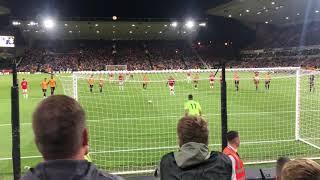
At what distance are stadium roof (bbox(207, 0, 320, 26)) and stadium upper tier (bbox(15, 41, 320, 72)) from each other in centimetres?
519

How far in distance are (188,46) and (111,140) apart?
71.3 meters

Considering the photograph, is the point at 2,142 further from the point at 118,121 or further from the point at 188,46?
the point at 188,46

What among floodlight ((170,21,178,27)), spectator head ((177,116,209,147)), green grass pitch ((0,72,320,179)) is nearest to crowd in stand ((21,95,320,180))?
spectator head ((177,116,209,147))

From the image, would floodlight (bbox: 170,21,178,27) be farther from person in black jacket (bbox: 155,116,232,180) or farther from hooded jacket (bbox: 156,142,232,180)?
hooded jacket (bbox: 156,142,232,180)

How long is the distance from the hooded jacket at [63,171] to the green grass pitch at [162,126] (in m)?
9.29

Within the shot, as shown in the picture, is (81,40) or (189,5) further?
(81,40)

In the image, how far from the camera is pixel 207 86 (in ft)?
121

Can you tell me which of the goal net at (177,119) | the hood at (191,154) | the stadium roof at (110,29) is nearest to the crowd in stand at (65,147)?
the hood at (191,154)

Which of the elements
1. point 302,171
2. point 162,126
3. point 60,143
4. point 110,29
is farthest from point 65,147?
point 110,29

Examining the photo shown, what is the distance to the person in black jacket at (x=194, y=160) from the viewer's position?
3752 mm

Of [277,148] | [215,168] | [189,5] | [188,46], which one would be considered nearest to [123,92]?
[277,148]

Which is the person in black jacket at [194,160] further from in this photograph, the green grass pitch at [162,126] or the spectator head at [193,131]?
the green grass pitch at [162,126]

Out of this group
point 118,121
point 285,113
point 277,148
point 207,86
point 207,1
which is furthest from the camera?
point 207,1

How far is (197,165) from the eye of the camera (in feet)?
12.4
